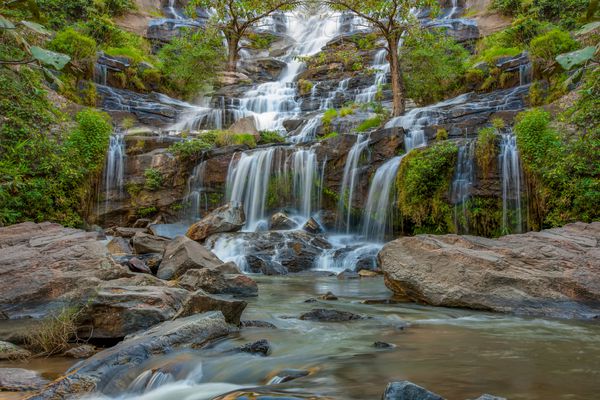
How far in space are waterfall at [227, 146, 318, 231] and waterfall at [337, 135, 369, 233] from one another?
946 millimetres

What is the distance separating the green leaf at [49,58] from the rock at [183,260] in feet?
21.9

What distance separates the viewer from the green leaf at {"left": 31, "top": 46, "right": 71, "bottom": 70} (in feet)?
6.70

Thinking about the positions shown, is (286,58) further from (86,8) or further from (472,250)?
(472,250)

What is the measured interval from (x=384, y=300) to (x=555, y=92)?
12649 mm

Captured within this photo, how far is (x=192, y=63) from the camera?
A: 80.5ft

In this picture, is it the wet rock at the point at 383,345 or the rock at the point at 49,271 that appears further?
the rock at the point at 49,271

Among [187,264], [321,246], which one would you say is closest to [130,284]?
[187,264]

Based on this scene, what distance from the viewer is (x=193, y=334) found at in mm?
4699

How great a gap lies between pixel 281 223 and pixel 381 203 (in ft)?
9.26

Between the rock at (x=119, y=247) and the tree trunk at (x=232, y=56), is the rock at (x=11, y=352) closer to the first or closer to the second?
the rock at (x=119, y=247)

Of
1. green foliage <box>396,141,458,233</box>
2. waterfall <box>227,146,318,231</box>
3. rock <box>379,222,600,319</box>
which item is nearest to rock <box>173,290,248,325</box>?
rock <box>379,222,600,319</box>

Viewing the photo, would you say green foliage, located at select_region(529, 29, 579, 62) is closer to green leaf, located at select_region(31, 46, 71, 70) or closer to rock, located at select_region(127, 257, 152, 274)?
rock, located at select_region(127, 257, 152, 274)

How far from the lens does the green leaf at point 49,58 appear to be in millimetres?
2041

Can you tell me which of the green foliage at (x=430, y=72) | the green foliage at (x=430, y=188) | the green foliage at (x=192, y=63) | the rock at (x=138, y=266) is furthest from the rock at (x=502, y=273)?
the green foliage at (x=192, y=63)
